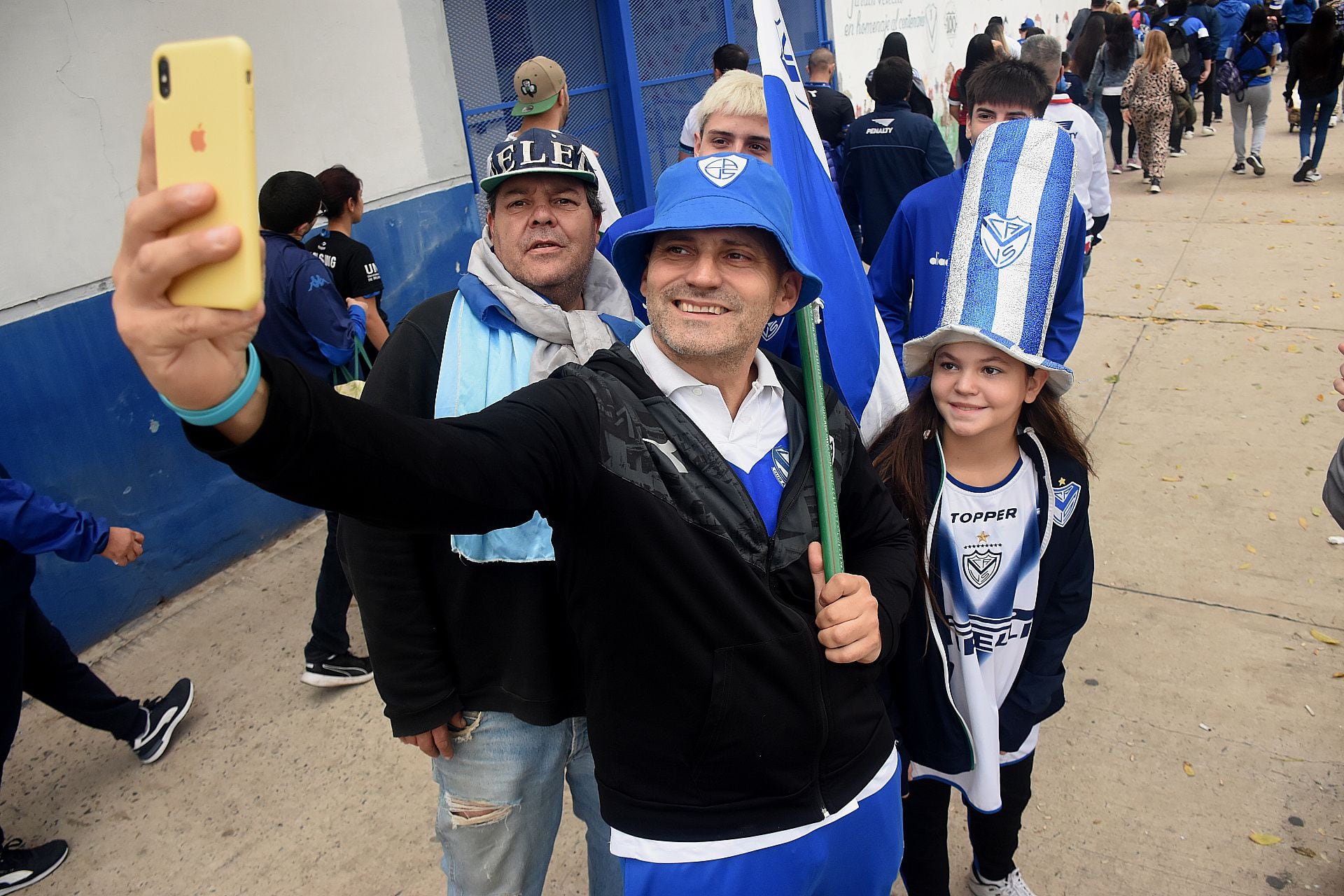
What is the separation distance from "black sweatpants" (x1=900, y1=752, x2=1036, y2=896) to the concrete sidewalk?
0.34 metres

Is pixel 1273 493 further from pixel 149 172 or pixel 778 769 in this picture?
pixel 149 172

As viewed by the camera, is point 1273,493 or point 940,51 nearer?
point 1273,493

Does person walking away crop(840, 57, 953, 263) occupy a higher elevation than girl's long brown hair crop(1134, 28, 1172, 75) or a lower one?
lower

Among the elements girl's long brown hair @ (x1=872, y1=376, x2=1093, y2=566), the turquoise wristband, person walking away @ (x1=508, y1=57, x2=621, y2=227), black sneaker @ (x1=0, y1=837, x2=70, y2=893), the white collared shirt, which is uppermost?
person walking away @ (x1=508, y1=57, x2=621, y2=227)

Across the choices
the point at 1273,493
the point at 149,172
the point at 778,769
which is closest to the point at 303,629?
the point at 778,769

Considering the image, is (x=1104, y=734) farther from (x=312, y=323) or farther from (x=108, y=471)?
(x=108, y=471)

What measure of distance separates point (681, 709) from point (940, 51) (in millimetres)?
12911

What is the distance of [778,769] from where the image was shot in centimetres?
155

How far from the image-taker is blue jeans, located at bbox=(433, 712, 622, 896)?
6.65 feet

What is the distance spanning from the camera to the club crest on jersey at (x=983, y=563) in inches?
85.4

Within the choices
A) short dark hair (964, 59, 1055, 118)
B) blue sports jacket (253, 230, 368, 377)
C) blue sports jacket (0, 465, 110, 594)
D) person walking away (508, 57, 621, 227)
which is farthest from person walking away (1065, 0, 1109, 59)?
blue sports jacket (0, 465, 110, 594)

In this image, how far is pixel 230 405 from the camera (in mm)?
979

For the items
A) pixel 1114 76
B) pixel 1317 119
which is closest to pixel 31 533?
pixel 1114 76

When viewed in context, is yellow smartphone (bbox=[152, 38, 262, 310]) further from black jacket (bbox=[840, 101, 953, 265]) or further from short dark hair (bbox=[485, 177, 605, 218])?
black jacket (bbox=[840, 101, 953, 265])
